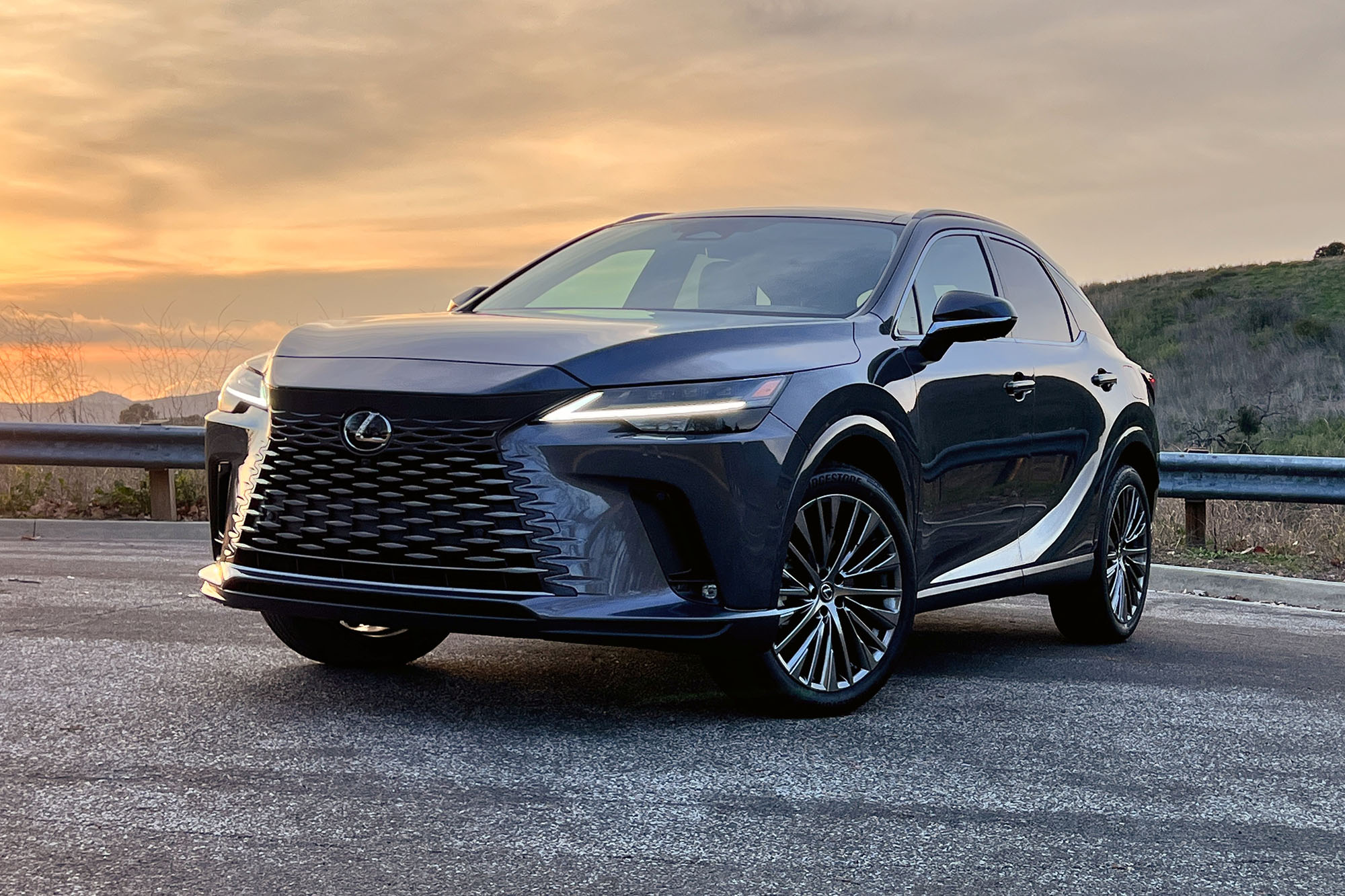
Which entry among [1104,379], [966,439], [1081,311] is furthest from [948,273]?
[1081,311]

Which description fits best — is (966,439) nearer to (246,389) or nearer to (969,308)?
(969,308)

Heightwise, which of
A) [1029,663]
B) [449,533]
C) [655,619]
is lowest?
[1029,663]

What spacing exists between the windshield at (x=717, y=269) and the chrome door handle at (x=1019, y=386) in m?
0.78

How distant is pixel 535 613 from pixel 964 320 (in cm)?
211

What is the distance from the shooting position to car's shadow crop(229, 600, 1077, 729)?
16.6ft

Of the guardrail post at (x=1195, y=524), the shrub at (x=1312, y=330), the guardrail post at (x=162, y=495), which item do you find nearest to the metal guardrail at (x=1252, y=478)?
the guardrail post at (x=1195, y=524)

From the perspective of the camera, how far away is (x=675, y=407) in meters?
4.61

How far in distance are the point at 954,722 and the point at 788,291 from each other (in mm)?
1774

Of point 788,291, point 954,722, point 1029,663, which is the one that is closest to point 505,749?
point 954,722

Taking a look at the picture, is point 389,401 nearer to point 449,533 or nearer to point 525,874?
point 449,533

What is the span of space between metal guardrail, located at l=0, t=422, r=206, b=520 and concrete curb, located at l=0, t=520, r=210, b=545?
0.47 m

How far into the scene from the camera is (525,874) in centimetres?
338

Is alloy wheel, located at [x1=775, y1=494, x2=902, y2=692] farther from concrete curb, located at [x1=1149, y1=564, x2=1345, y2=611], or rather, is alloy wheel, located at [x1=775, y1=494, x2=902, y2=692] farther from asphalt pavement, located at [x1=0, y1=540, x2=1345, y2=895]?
concrete curb, located at [x1=1149, y1=564, x2=1345, y2=611]

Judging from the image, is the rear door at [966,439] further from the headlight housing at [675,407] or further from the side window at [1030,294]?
the headlight housing at [675,407]
